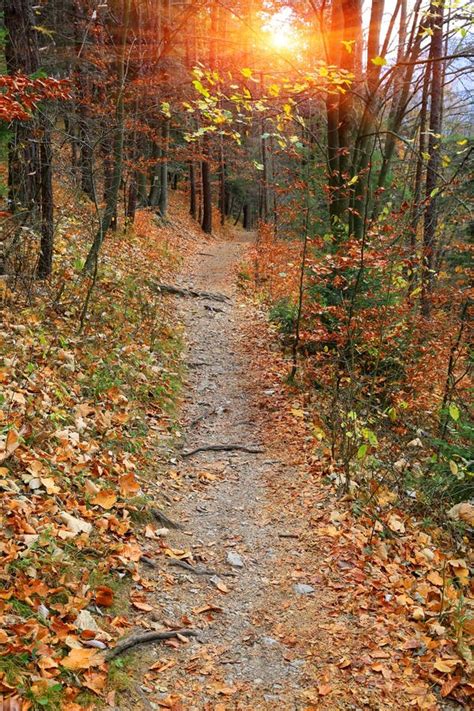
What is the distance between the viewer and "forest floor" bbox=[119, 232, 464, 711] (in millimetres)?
3512

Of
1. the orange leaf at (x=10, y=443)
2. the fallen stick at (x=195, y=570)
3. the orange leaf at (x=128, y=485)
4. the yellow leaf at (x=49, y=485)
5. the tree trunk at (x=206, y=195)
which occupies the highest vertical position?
the tree trunk at (x=206, y=195)

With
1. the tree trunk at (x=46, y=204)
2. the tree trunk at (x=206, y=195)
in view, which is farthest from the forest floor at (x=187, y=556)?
the tree trunk at (x=206, y=195)

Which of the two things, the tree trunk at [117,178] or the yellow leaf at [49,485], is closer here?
the yellow leaf at [49,485]

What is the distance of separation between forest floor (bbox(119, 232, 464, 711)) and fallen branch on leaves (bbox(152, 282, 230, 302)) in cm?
651

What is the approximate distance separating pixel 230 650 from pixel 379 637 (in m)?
1.20

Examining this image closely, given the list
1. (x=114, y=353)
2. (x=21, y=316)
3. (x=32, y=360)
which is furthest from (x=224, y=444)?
(x=21, y=316)

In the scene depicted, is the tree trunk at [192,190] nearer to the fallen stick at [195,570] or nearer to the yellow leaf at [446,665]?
the fallen stick at [195,570]

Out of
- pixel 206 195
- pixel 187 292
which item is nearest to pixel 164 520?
pixel 187 292

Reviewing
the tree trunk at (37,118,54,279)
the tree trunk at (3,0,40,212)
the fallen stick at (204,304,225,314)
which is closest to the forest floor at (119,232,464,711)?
the tree trunk at (37,118,54,279)

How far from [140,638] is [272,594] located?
135 cm

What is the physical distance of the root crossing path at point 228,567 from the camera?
352cm

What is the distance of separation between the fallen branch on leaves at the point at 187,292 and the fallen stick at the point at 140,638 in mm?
10383

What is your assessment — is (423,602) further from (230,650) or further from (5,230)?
(5,230)

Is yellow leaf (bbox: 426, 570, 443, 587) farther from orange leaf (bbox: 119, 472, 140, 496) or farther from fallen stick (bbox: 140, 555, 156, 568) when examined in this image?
orange leaf (bbox: 119, 472, 140, 496)
